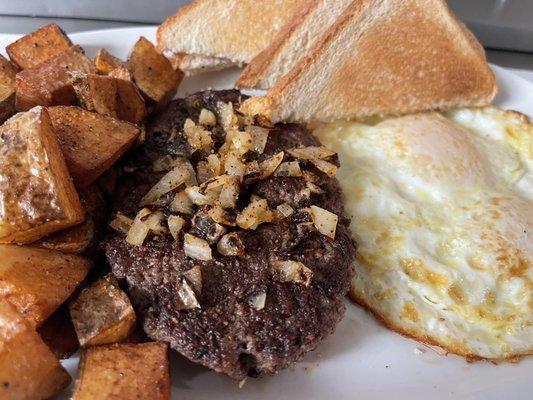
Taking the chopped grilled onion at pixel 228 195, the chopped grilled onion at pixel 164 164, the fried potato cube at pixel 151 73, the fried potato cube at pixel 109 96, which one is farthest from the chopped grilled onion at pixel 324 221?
the fried potato cube at pixel 151 73

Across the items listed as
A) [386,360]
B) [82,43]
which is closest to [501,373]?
[386,360]

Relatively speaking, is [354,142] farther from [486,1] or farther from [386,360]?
[486,1]

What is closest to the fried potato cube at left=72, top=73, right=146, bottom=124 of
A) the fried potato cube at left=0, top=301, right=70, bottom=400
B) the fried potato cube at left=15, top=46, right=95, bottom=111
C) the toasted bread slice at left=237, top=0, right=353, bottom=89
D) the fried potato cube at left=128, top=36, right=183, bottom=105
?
the fried potato cube at left=15, top=46, right=95, bottom=111

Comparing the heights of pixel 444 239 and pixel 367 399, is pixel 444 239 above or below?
above

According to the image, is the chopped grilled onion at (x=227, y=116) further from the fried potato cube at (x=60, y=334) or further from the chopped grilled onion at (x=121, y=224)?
the fried potato cube at (x=60, y=334)

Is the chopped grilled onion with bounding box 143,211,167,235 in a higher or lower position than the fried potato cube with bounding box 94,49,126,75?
lower

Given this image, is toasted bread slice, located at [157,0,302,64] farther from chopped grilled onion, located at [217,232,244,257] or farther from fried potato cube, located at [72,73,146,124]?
chopped grilled onion, located at [217,232,244,257]
